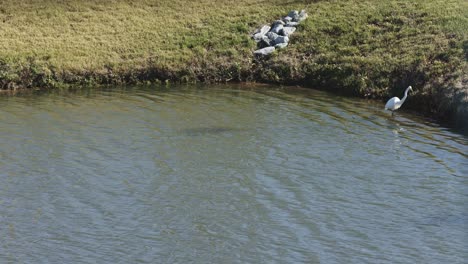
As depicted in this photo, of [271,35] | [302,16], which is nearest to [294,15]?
[302,16]

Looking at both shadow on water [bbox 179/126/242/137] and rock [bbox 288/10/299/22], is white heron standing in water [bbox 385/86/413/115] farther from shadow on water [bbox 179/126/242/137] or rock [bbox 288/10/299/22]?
rock [bbox 288/10/299/22]

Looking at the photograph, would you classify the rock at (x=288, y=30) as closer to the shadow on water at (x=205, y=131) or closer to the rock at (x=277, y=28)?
the rock at (x=277, y=28)

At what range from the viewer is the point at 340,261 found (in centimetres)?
1684

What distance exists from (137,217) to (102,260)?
2.76 metres

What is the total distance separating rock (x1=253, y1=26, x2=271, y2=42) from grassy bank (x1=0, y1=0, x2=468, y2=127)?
1.47 feet

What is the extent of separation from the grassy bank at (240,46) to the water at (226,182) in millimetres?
2524

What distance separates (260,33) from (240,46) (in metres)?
1.71

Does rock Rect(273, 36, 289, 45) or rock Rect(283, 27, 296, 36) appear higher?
rock Rect(283, 27, 296, 36)

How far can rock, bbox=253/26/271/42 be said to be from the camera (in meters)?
39.8

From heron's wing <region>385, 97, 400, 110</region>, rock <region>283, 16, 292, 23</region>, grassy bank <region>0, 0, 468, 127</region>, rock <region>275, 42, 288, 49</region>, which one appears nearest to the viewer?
heron's wing <region>385, 97, 400, 110</region>

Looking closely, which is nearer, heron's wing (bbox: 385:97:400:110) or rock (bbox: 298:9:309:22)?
heron's wing (bbox: 385:97:400:110)

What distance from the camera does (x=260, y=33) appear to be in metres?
40.2

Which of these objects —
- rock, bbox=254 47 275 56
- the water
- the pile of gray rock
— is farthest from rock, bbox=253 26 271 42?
the water

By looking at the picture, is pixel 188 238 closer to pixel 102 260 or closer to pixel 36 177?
pixel 102 260
